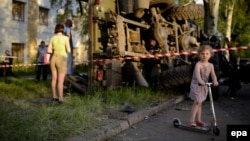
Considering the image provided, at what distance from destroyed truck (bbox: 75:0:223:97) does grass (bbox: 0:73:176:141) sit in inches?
29.1

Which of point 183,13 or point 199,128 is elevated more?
point 183,13

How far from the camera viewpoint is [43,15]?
34.7 meters

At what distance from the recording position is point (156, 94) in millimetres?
10281

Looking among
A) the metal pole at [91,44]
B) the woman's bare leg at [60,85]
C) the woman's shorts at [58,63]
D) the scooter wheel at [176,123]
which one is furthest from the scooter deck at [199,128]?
the metal pole at [91,44]

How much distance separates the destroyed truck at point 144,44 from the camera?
33.5 ft

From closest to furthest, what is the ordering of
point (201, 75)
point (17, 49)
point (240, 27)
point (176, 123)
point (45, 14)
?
point (201, 75) < point (176, 123) < point (17, 49) < point (45, 14) < point (240, 27)

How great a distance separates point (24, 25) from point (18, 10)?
112cm

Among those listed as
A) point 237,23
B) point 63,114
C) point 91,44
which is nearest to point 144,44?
point 91,44

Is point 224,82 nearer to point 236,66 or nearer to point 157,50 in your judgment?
point 236,66

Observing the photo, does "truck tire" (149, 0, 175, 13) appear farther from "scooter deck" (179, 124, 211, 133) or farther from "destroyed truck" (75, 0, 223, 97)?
"scooter deck" (179, 124, 211, 133)

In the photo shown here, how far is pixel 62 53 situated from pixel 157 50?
11.3 ft

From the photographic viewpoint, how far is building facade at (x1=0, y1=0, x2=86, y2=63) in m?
28.7

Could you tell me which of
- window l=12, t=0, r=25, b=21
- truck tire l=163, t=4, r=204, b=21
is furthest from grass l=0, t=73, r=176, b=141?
window l=12, t=0, r=25, b=21

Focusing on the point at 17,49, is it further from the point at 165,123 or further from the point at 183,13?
the point at 165,123
